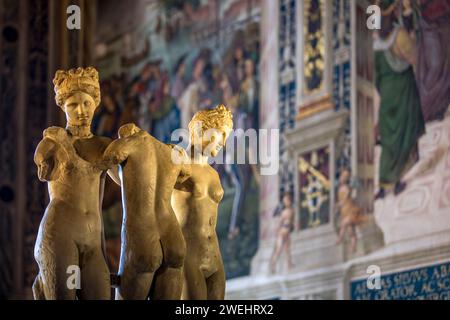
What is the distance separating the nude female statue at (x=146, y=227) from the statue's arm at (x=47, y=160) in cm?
34

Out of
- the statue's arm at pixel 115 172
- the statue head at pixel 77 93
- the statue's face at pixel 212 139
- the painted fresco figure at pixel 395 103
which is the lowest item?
the statue's arm at pixel 115 172

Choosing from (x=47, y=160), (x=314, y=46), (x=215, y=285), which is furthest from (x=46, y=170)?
(x=314, y=46)

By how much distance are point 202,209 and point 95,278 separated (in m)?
0.94

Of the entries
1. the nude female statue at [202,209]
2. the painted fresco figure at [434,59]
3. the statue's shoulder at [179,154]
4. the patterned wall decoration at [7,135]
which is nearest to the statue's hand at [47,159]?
the statue's shoulder at [179,154]

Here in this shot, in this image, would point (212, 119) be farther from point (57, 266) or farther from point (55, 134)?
point (57, 266)

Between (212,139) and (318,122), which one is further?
(318,122)

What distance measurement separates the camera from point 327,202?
55.9ft

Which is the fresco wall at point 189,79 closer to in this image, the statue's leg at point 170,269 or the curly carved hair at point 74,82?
the curly carved hair at point 74,82

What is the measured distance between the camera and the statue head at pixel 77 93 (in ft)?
33.8

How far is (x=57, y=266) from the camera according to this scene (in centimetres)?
975

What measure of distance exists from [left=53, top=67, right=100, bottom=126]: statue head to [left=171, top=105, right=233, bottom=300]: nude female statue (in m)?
0.73
